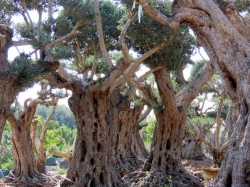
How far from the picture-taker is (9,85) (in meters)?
6.36

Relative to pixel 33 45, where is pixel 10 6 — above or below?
above

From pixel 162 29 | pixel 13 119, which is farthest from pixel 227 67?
pixel 13 119

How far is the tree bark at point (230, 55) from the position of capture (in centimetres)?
430

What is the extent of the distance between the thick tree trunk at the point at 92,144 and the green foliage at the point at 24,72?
6.29ft

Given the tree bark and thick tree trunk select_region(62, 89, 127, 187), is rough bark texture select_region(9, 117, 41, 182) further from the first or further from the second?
the tree bark

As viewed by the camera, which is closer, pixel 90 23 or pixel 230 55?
pixel 230 55

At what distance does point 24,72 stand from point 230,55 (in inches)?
145

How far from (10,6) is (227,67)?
506 centimetres

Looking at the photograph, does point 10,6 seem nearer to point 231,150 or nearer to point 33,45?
point 33,45

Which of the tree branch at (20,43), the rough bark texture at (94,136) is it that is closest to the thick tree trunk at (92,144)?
the rough bark texture at (94,136)

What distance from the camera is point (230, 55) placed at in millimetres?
5086

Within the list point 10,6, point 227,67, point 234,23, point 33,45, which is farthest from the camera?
point 10,6

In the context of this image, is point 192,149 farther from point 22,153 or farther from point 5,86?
point 5,86

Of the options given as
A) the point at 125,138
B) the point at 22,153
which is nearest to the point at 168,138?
the point at 125,138
